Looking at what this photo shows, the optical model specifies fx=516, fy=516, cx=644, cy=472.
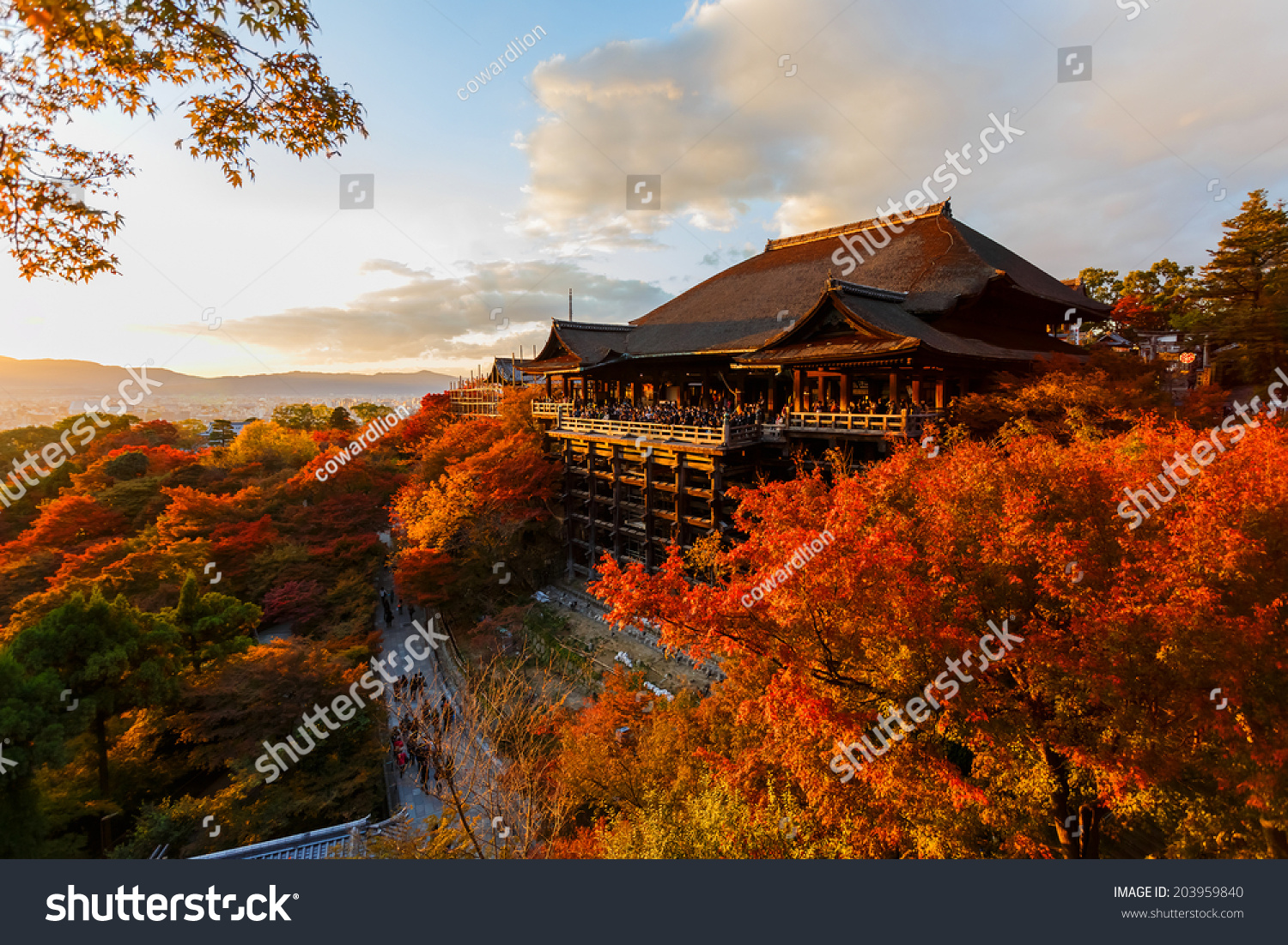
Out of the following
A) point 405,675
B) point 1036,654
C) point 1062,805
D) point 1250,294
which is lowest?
point 405,675

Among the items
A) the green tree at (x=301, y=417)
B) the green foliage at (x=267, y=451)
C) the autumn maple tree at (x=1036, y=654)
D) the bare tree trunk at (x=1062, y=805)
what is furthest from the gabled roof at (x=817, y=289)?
the green tree at (x=301, y=417)

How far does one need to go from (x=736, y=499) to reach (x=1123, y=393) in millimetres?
10991

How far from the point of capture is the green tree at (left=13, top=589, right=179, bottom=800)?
10773mm

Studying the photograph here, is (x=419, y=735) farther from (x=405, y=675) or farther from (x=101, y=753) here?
(x=101, y=753)

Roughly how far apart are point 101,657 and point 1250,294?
38971 mm

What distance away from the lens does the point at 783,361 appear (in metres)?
16.9

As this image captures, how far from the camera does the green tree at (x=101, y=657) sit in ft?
35.3

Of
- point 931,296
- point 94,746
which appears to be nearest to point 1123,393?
point 931,296

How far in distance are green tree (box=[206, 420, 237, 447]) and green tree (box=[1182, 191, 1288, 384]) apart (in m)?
68.4

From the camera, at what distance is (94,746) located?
1220 centimetres

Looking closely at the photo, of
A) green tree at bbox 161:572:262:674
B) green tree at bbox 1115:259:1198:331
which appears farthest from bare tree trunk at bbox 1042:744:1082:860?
green tree at bbox 1115:259:1198:331

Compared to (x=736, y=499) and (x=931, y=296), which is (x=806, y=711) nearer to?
(x=736, y=499)

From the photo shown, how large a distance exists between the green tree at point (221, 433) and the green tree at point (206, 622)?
149 feet

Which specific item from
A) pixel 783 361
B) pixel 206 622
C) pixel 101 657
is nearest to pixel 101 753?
pixel 101 657
